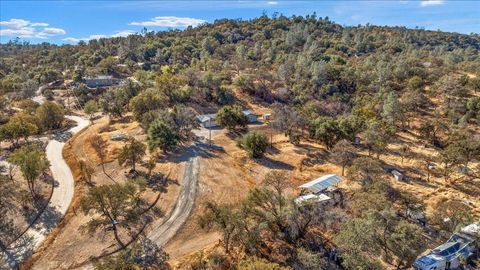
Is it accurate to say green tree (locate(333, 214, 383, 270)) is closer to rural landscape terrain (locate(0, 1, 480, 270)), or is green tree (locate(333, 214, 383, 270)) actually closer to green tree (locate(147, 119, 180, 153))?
rural landscape terrain (locate(0, 1, 480, 270))

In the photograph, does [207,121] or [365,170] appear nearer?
[365,170]

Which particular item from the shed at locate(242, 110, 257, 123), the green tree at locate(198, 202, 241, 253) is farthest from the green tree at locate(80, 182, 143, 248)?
the shed at locate(242, 110, 257, 123)

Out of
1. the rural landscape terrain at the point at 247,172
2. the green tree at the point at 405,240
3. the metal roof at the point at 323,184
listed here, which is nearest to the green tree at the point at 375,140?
the rural landscape terrain at the point at 247,172

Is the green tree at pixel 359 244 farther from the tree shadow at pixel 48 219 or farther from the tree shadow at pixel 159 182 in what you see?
the tree shadow at pixel 48 219

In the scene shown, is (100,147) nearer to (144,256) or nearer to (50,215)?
(50,215)

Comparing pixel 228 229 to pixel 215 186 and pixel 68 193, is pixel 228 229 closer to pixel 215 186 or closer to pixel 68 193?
pixel 215 186

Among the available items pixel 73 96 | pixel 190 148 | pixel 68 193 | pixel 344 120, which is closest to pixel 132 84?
pixel 73 96

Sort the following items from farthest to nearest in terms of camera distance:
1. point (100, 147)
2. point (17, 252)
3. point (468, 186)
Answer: point (100, 147)
point (468, 186)
point (17, 252)

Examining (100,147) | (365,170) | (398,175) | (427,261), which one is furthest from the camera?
(100,147)

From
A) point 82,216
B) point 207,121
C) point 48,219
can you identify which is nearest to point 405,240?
point 82,216
